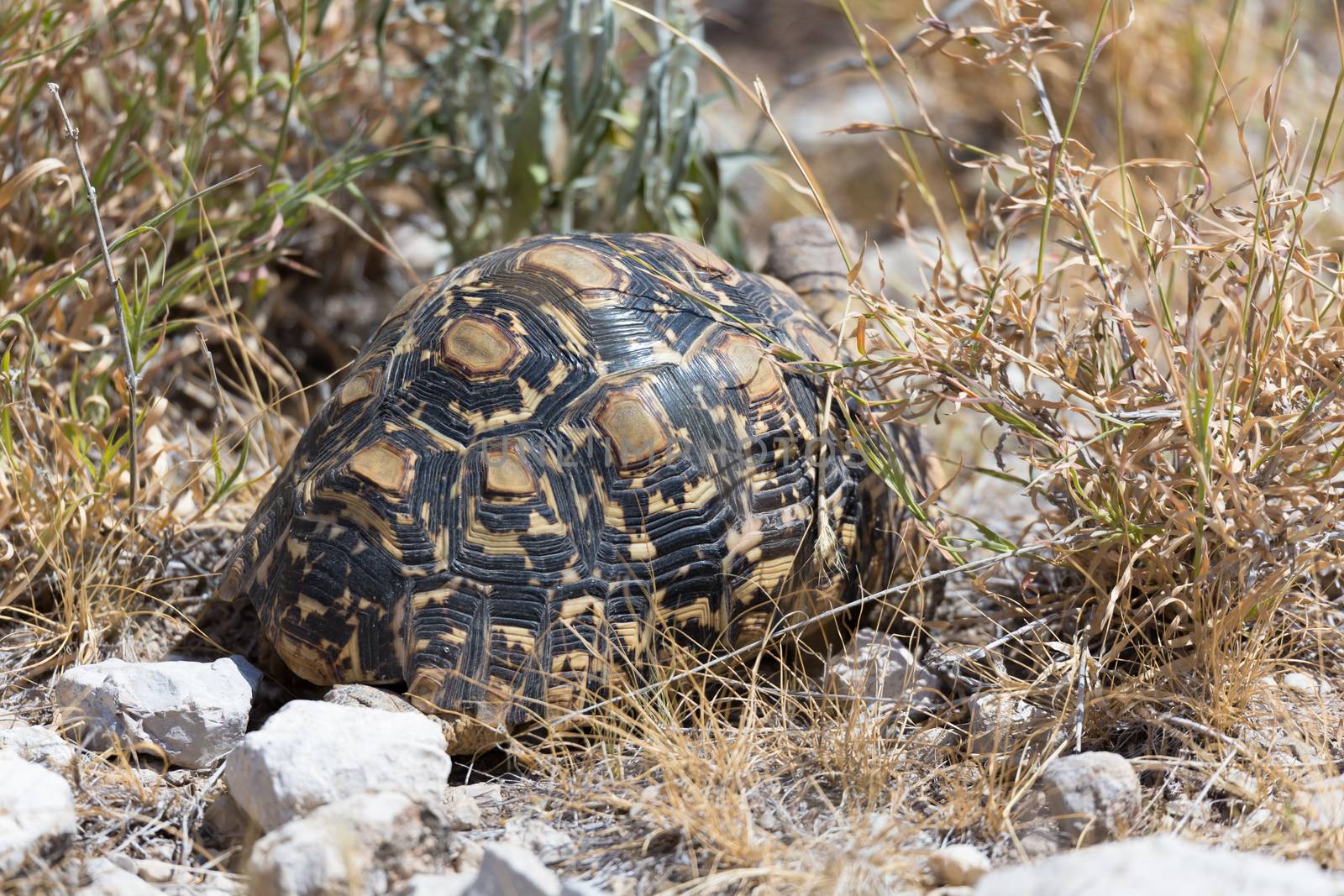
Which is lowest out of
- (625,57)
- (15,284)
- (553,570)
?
(553,570)

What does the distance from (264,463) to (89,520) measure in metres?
0.63

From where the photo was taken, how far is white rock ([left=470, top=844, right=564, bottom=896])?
4.70ft

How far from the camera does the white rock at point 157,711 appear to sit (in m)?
1.91

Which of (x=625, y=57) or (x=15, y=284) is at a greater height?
(x=625, y=57)

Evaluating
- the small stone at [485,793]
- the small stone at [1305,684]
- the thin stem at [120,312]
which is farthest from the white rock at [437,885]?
the small stone at [1305,684]

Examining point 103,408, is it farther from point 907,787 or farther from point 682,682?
point 907,787

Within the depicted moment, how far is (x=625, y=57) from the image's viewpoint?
3.59m

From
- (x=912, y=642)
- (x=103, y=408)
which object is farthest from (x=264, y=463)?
(x=912, y=642)

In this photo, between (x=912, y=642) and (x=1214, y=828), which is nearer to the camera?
(x=1214, y=828)

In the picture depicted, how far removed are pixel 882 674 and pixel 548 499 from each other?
2.30 ft

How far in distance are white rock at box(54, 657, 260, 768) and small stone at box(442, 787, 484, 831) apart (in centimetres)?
40

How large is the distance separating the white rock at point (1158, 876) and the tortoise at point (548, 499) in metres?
0.84

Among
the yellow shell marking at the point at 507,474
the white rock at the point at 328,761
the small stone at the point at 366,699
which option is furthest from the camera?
the yellow shell marking at the point at 507,474

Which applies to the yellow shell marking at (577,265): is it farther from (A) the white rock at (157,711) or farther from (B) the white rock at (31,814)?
(B) the white rock at (31,814)
